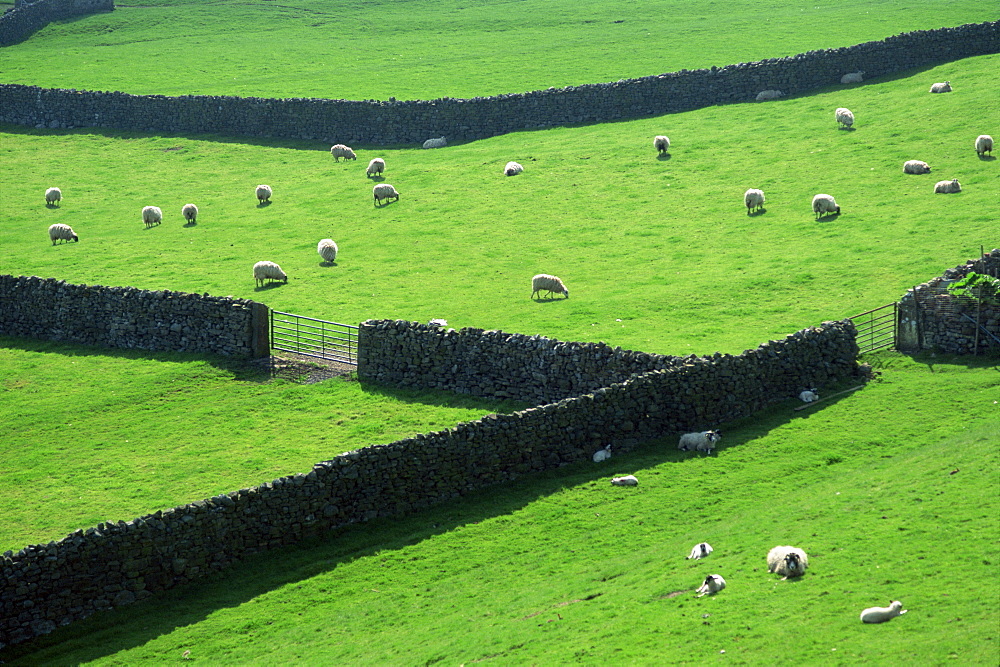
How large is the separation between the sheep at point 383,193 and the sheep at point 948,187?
1885 cm

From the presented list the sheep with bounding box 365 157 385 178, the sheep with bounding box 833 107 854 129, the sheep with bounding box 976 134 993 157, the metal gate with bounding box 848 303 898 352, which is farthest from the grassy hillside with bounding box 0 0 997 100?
the metal gate with bounding box 848 303 898 352

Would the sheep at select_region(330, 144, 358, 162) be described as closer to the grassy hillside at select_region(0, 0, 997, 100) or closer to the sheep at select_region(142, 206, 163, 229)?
the grassy hillside at select_region(0, 0, 997, 100)

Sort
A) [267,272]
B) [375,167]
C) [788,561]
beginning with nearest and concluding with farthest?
[788,561]
[267,272]
[375,167]

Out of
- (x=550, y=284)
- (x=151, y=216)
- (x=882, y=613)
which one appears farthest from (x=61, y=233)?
(x=882, y=613)

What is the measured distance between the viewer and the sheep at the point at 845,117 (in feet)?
157

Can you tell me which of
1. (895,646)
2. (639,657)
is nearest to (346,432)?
(639,657)

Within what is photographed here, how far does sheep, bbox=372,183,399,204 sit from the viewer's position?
155ft

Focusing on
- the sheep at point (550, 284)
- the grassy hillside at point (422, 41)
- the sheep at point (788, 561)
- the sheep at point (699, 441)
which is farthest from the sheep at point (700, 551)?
the grassy hillside at point (422, 41)

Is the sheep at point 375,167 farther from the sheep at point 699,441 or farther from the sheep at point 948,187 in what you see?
the sheep at point 699,441

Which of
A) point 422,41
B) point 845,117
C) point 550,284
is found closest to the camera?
point 550,284

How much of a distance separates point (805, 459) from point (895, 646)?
898 cm

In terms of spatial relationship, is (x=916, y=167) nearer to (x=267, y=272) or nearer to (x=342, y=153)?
(x=267, y=272)

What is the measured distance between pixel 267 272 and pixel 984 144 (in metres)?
23.2

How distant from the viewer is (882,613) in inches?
639
